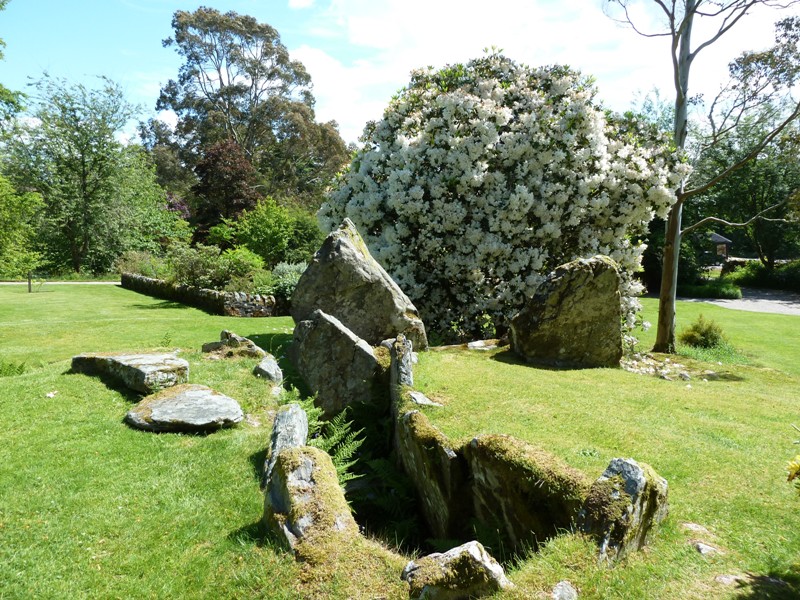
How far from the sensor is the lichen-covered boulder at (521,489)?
4.04 metres

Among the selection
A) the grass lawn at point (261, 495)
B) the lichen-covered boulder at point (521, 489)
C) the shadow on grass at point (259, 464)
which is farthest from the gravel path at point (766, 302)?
the shadow on grass at point (259, 464)

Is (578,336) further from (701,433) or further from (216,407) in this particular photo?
(216,407)

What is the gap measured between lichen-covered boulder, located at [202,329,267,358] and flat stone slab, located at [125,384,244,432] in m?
2.04

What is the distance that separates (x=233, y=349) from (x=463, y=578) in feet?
22.0

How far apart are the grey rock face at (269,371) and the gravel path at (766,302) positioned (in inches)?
1149

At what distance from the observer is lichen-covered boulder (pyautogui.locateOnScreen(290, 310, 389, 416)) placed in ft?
24.9

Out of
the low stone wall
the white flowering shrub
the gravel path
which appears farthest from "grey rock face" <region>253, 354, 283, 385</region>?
the gravel path

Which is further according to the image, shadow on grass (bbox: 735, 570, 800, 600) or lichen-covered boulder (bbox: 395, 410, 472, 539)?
lichen-covered boulder (bbox: 395, 410, 472, 539)

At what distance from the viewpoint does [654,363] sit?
10883 millimetres

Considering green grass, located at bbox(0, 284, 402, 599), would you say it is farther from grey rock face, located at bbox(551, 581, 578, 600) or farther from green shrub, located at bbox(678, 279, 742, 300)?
green shrub, located at bbox(678, 279, 742, 300)

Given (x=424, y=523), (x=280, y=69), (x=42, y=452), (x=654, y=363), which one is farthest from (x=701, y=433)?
(x=280, y=69)

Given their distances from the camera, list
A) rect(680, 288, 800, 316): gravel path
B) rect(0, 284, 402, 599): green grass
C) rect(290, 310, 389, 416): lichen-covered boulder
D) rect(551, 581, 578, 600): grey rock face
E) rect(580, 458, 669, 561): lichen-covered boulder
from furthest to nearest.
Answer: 1. rect(680, 288, 800, 316): gravel path
2. rect(290, 310, 389, 416): lichen-covered boulder
3. rect(0, 284, 402, 599): green grass
4. rect(580, 458, 669, 561): lichen-covered boulder
5. rect(551, 581, 578, 600): grey rock face

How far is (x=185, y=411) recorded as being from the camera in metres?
6.37

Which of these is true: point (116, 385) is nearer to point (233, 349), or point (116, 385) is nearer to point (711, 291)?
point (233, 349)
